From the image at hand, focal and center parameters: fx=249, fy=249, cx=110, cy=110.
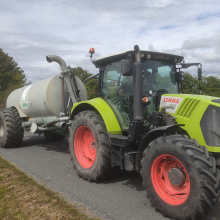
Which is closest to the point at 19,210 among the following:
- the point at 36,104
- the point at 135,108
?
the point at 135,108

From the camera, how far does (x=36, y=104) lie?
22.3ft

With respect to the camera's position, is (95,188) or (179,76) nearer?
(95,188)

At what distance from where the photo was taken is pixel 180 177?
10.1ft

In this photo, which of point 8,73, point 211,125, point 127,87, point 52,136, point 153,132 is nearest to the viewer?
point 211,125

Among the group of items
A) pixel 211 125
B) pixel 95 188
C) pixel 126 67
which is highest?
pixel 126 67

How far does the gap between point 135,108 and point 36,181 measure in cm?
230

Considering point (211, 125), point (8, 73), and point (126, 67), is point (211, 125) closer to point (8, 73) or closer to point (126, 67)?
point (126, 67)

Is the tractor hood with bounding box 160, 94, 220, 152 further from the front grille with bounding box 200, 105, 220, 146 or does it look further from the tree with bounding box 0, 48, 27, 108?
the tree with bounding box 0, 48, 27, 108

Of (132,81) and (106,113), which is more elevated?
(132,81)

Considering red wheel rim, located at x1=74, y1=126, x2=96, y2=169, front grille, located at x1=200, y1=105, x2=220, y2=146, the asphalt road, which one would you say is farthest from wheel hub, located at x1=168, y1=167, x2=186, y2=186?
red wheel rim, located at x1=74, y1=126, x2=96, y2=169

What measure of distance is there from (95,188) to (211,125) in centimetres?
212

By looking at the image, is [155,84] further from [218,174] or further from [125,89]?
[218,174]

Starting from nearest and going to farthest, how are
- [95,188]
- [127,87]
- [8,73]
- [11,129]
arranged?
[95,188] < [127,87] < [11,129] < [8,73]

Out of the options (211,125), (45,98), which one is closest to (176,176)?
(211,125)
